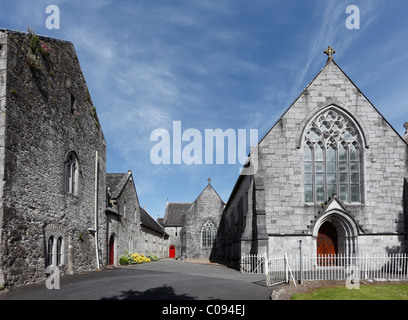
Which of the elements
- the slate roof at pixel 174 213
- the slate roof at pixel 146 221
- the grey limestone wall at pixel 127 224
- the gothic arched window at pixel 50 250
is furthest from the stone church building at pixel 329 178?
the slate roof at pixel 174 213

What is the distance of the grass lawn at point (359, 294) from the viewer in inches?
373

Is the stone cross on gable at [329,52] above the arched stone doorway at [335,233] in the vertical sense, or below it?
above

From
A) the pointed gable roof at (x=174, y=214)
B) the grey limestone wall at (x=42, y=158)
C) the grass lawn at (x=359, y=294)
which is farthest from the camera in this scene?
the pointed gable roof at (x=174, y=214)

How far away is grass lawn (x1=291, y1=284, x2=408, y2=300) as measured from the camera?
31.1 ft

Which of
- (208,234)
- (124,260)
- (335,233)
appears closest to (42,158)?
(124,260)

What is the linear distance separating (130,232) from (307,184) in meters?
16.4

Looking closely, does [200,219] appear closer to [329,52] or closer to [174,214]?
[174,214]

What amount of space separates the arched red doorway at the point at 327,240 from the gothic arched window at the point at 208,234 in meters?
22.2

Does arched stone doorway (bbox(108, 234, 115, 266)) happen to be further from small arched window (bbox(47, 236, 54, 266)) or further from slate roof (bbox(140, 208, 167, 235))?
slate roof (bbox(140, 208, 167, 235))

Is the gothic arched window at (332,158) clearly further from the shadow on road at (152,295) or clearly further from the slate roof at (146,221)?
the slate roof at (146,221)

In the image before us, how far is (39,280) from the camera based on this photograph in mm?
12867

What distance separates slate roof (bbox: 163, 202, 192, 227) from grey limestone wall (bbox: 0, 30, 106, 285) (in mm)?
41365

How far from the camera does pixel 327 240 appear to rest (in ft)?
62.3
